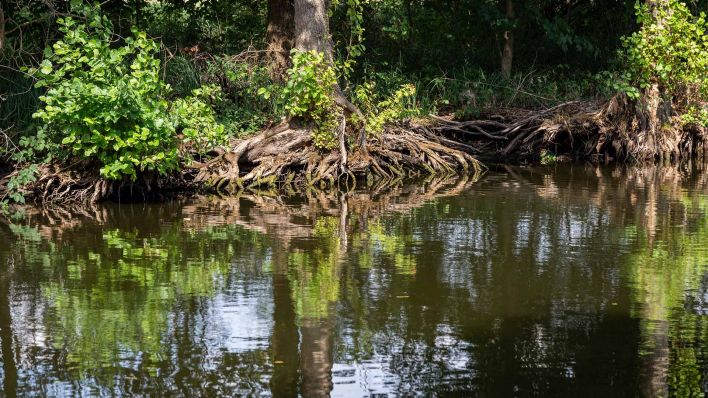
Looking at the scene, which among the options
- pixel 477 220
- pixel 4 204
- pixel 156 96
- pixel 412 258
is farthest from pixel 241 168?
pixel 412 258

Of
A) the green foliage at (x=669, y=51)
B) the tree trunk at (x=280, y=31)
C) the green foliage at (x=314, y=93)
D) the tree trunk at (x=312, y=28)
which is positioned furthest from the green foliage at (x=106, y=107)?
the green foliage at (x=669, y=51)

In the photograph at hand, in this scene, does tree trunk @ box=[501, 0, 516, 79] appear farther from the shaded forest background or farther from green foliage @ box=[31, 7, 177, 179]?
green foliage @ box=[31, 7, 177, 179]

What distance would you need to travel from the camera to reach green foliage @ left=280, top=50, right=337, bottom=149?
46.9 feet

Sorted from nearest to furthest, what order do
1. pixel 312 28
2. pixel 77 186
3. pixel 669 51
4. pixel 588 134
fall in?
pixel 77 186, pixel 312 28, pixel 669 51, pixel 588 134

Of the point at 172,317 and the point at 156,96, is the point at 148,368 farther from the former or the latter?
the point at 156,96

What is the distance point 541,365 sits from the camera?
6184 mm

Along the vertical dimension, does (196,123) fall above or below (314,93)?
below

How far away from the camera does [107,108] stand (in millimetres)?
12078

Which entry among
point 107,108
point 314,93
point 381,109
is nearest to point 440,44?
point 381,109

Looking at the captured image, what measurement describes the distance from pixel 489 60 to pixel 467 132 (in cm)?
408

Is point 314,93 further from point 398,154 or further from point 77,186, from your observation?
point 77,186

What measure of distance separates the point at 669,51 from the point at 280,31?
6566mm

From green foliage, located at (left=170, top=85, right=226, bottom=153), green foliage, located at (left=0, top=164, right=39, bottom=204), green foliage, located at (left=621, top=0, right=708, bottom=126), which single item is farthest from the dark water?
green foliage, located at (left=621, top=0, right=708, bottom=126)

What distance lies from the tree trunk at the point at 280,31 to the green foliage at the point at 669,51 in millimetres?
5726
